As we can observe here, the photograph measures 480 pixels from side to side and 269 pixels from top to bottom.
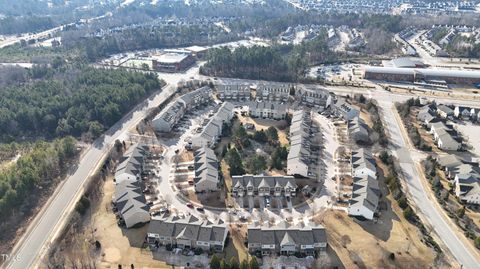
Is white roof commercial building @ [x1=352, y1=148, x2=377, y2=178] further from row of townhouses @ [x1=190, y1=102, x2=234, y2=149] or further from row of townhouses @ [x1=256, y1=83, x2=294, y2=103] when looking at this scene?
row of townhouses @ [x1=256, y1=83, x2=294, y2=103]

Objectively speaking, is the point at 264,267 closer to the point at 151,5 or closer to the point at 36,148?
the point at 36,148

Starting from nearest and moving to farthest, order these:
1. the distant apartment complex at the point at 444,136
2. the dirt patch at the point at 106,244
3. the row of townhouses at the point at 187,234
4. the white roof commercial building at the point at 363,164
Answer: the dirt patch at the point at 106,244, the row of townhouses at the point at 187,234, the white roof commercial building at the point at 363,164, the distant apartment complex at the point at 444,136

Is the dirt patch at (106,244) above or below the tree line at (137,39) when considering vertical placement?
below

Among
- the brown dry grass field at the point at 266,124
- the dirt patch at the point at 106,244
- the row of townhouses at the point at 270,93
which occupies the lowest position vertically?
the dirt patch at the point at 106,244

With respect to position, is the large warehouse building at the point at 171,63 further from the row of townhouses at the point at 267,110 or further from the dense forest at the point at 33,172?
the dense forest at the point at 33,172

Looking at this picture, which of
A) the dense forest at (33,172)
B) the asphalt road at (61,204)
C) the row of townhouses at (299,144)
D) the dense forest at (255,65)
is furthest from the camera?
the dense forest at (255,65)

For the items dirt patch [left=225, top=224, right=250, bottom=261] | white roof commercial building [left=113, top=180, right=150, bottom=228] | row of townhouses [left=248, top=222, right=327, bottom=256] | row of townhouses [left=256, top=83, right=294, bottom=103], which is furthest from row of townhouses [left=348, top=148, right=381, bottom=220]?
row of townhouses [left=256, top=83, right=294, bottom=103]

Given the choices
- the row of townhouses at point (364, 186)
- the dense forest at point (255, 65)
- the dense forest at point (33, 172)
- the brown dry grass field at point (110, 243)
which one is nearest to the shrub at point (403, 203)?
the row of townhouses at point (364, 186)
